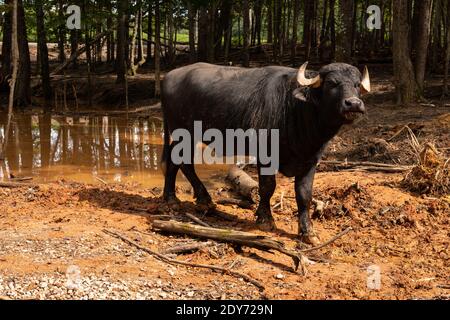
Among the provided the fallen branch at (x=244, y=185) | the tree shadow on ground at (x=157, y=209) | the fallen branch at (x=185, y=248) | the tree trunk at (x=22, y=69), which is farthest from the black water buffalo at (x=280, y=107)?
the tree trunk at (x=22, y=69)

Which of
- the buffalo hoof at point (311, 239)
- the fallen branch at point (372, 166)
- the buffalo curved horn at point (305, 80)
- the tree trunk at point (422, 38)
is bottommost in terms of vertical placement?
the buffalo hoof at point (311, 239)

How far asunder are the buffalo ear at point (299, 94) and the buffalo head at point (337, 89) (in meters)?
0.08

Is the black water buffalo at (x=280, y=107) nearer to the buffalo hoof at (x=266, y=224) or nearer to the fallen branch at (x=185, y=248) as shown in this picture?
the buffalo hoof at (x=266, y=224)

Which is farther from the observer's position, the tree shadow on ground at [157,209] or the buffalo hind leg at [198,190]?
the buffalo hind leg at [198,190]

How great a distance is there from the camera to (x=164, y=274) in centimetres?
497

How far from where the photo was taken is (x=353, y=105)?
5574 mm

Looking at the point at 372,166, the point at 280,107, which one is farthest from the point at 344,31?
the point at 280,107

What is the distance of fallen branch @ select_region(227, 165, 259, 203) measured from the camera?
8125 mm

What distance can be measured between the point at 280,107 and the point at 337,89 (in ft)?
2.92

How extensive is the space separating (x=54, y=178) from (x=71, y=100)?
59.5ft

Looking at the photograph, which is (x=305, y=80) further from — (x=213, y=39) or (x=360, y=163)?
(x=213, y=39)

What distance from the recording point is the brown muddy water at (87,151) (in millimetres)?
10148
